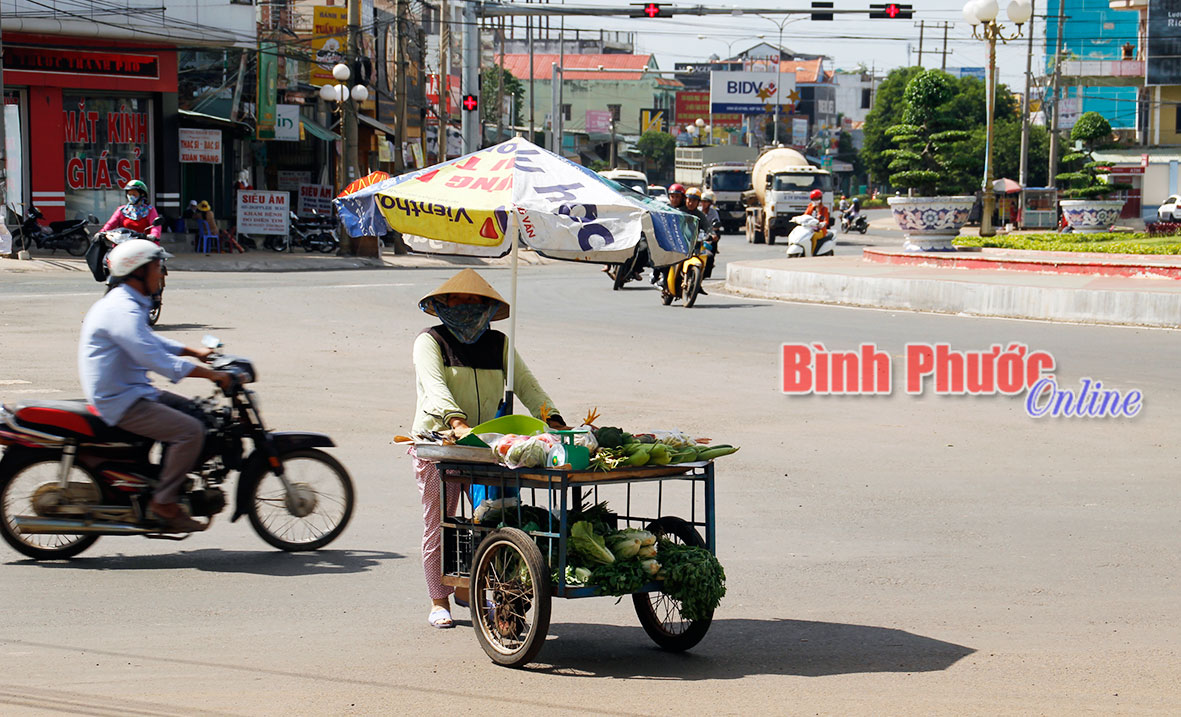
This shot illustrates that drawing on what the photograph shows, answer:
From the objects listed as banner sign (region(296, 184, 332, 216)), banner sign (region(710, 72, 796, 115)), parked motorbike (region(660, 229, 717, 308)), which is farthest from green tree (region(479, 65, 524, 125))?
parked motorbike (region(660, 229, 717, 308))

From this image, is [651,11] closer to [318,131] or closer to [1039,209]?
[318,131]

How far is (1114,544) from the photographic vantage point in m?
7.65

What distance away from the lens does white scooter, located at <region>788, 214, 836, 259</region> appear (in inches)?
1147

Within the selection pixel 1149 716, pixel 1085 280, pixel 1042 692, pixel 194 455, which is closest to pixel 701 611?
pixel 1042 692

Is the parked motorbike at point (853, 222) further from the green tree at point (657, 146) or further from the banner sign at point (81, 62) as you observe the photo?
the green tree at point (657, 146)

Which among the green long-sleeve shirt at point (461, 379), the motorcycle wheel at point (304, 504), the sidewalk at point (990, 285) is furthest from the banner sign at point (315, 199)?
the green long-sleeve shirt at point (461, 379)

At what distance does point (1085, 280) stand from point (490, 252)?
16065mm

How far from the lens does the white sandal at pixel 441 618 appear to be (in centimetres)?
594

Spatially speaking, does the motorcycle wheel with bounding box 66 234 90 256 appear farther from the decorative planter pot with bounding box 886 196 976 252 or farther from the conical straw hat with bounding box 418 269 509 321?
the conical straw hat with bounding box 418 269 509 321

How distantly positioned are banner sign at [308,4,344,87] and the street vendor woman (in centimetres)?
3008

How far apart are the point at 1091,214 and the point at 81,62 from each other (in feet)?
81.6

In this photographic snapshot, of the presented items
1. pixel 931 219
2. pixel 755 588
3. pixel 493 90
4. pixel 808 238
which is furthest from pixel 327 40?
pixel 493 90

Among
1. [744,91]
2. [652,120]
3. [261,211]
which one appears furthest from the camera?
[652,120]

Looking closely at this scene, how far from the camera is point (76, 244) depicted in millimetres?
28891
